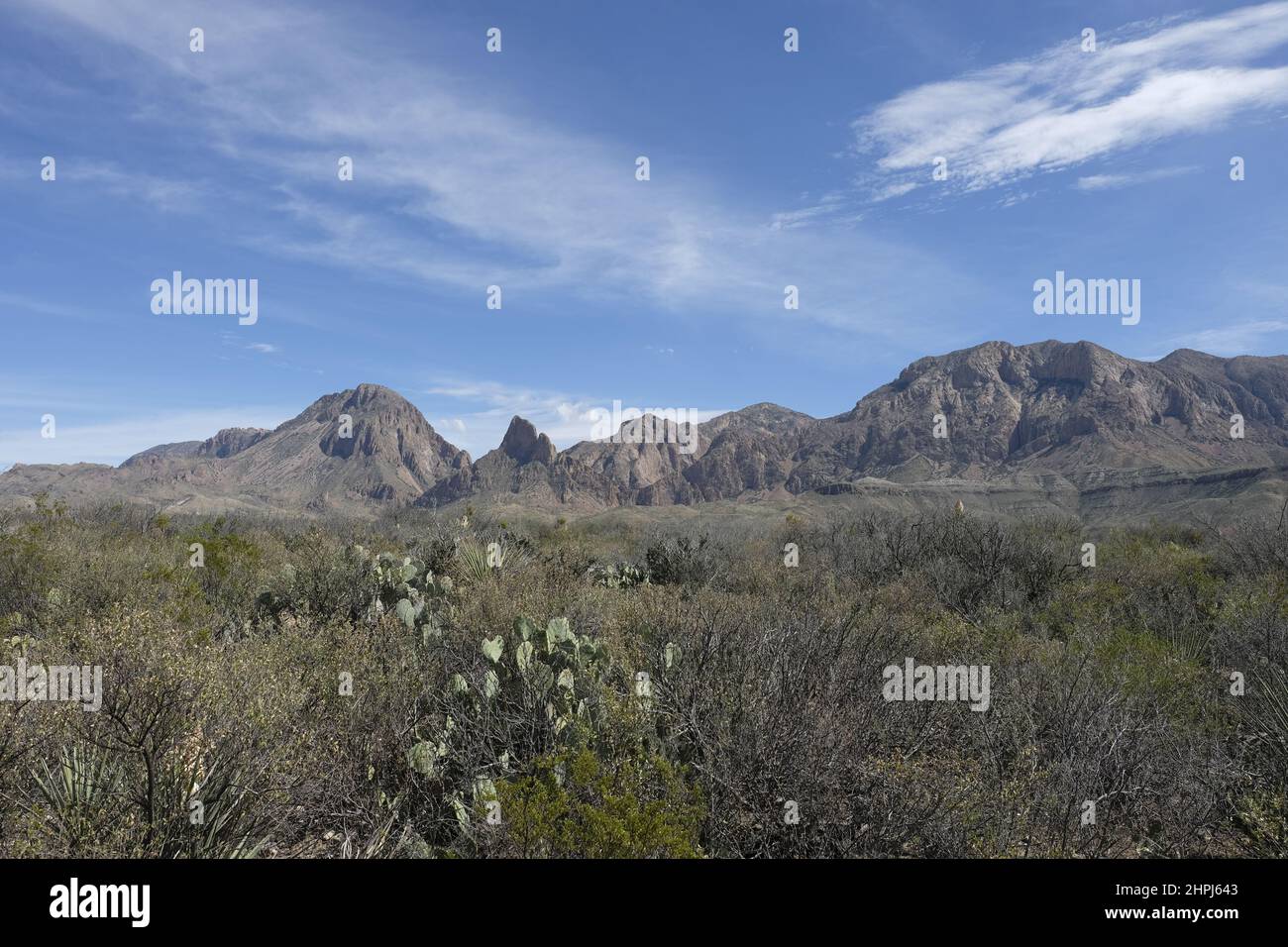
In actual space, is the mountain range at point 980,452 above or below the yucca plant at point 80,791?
above

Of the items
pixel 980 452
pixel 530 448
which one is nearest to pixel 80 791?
pixel 980 452

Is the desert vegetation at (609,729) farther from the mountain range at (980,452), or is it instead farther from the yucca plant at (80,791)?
the mountain range at (980,452)

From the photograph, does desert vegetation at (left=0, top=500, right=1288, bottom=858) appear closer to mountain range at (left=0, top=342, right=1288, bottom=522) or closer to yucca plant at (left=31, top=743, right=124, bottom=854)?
yucca plant at (left=31, top=743, right=124, bottom=854)

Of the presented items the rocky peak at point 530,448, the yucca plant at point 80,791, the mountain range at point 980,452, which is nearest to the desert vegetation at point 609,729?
the yucca plant at point 80,791

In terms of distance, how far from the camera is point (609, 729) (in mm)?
5184

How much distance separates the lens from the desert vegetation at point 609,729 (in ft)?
12.8

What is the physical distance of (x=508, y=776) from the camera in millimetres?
5148

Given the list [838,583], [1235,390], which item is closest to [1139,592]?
[838,583]

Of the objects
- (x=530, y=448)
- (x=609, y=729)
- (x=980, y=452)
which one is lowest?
(x=609, y=729)

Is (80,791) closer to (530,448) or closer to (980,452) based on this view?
(980,452)
